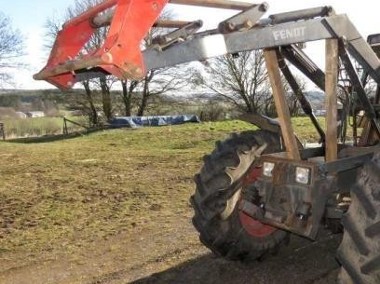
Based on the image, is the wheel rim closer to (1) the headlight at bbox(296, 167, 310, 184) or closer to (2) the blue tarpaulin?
(1) the headlight at bbox(296, 167, 310, 184)

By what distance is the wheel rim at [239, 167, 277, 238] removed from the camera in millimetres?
4995

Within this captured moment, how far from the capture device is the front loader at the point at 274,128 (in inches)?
131

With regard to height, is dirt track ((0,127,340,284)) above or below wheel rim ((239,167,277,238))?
below

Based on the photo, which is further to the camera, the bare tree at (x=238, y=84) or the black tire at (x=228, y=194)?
the bare tree at (x=238, y=84)

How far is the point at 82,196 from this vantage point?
875 cm

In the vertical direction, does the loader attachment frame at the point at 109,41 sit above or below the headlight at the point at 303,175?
above

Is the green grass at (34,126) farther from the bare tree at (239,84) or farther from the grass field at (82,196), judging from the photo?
the grass field at (82,196)

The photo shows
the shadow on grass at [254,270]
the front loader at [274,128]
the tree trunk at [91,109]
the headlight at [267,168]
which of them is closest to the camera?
the front loader at [274,128]

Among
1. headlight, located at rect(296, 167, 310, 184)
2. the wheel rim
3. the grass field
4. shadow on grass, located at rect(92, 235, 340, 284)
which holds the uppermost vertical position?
headlight, located at rect(296, 167, 310, 184)

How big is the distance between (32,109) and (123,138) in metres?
27.4

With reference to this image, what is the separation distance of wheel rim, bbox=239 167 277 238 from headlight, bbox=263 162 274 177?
0.28 meters

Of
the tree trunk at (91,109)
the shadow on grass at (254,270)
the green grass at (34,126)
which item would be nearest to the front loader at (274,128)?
the shadow on grass at (254,270)

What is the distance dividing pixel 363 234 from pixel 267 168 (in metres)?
1.38

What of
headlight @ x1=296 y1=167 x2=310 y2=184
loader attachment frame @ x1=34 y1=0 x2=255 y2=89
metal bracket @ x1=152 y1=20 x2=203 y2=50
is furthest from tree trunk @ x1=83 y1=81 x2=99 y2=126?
loader attachment frame @ x1=34 y1=0 x2=255 y2=89
